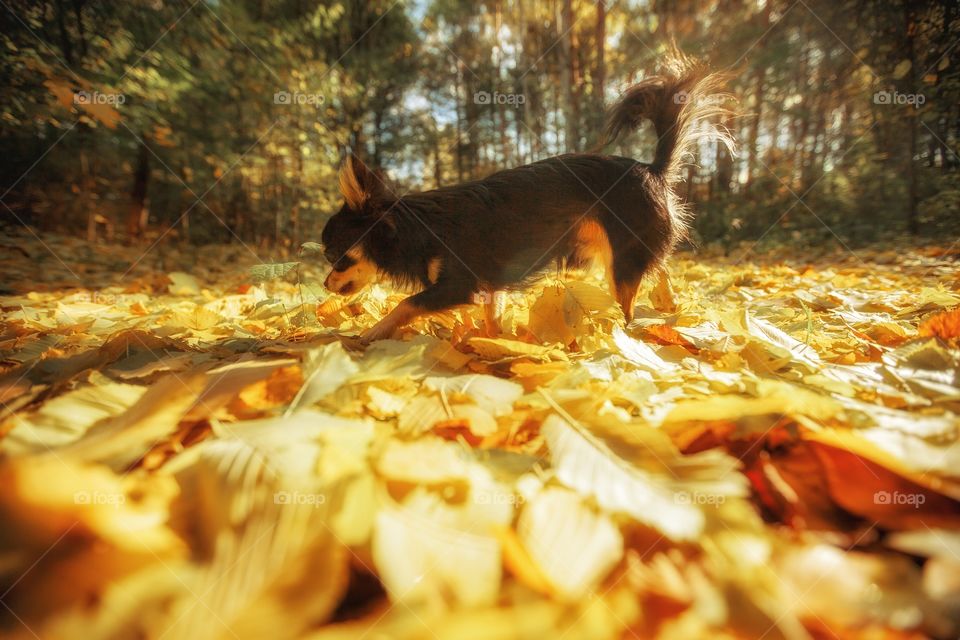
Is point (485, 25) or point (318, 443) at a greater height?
point (485, 25)

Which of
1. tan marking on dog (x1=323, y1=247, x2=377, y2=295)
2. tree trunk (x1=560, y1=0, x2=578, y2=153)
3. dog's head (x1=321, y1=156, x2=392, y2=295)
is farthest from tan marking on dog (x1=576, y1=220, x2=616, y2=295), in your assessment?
tree trunk (x1=560, y1=0, x2=578, y2=153)

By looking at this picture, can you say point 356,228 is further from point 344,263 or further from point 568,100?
point 568,100

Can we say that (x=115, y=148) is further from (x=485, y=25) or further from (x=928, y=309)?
(x=485, y=25)

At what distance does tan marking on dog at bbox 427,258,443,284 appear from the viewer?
2570 millimetres

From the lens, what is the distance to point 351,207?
108 inches

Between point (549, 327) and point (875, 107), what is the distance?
13.9 meters

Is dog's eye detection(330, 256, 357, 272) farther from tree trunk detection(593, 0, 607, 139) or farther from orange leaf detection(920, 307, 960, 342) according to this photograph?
tree trunk detection(593, 0, 607, 139)

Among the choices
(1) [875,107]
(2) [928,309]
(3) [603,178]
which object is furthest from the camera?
(1) [875,107]

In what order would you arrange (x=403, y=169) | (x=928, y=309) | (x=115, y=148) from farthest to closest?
(x=403, y=169) < (x=115, y=148) < (x=928, y=309)

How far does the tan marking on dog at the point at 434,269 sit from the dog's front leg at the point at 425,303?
55mm

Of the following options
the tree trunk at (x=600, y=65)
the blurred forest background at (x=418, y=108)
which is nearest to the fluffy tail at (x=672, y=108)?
the blurred forest background at (x=418, y=108)

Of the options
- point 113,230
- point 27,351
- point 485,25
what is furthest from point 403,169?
point 27,351

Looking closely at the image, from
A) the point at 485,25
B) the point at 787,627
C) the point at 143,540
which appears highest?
the point at 485,25

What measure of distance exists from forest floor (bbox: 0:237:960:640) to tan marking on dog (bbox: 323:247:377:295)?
5.50 ft
